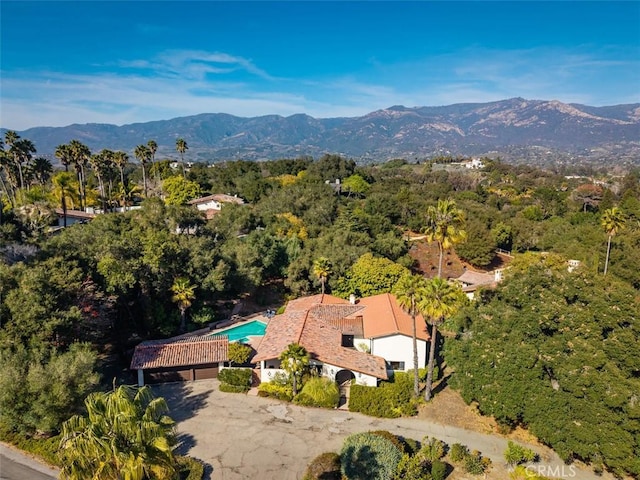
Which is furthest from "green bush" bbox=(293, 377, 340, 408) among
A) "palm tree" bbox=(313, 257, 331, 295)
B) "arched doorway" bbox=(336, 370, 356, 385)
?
"palm tree" bbox=(313, 257, 331, 295)

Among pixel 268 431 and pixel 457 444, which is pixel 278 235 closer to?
pixel 268 431

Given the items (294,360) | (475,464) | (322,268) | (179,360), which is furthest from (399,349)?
(179,360)

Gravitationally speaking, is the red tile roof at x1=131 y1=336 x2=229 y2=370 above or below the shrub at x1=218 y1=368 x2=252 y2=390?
above

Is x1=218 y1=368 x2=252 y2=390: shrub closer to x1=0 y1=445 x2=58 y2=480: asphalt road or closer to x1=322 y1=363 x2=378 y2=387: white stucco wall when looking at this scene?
x1=322 y1=363 x2=378 y2=387: white stucco wall

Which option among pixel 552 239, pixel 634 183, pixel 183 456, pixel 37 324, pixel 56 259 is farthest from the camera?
pixel 634 183

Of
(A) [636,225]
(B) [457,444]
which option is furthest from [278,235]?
(A) [636,225]

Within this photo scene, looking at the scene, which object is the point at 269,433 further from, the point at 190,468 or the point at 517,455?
the point at 517,455

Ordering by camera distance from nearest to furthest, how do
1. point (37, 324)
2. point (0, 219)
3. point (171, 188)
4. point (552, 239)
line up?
point (37, 324), point (0, 219), point (552, 239), point (171, 188)

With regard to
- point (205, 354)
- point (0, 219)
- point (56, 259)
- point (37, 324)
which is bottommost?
point (205, 354)
